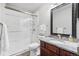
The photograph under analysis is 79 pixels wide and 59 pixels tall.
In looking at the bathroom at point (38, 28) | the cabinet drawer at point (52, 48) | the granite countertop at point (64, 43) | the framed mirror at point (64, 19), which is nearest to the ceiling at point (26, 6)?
the bathroom at point (38, 28)

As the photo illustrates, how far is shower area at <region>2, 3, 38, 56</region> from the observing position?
38.8 inches

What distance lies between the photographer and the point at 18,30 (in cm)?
103

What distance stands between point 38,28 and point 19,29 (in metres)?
0.23

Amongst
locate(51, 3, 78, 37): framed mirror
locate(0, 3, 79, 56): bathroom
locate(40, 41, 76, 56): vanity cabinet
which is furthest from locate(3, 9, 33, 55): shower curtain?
locate(51, 3, 78, 37): framed mirror

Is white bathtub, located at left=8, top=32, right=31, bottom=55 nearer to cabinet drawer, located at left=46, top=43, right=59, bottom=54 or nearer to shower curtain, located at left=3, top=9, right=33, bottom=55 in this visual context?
shower curtain, located at left=3, top=9, right=33, bottom=55

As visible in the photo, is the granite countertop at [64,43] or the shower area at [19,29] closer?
the granite countertop at [64,43]

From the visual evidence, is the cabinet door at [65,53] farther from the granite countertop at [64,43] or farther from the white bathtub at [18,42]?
the white bathtub at [18,42]

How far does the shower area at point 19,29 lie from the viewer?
985mm

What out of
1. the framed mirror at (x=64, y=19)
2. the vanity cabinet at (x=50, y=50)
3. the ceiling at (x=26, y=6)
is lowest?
the vanity cabinet at (x=50, y=50)

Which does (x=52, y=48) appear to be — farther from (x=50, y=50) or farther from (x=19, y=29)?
(x=19, y=29)

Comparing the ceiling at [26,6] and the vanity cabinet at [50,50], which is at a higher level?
the ceiling at [26,6]

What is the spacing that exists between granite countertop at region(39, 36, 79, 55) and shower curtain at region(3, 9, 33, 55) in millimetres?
191

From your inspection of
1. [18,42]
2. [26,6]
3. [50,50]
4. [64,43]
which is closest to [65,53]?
[64,43]

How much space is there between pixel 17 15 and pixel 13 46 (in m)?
0.37
